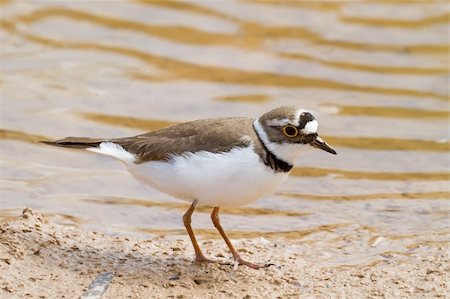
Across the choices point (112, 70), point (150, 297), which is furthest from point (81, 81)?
point (150, 297)

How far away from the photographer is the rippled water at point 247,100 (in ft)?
27.1

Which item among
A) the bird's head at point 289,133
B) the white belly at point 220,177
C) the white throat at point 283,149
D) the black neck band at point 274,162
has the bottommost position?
the white belly at point 220,177

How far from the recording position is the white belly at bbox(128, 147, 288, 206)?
6383 mm

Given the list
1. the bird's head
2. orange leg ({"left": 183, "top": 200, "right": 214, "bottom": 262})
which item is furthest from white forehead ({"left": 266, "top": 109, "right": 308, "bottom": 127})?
orange leg ({"left": 183, "top": 200, "right": 214, "bottom": 262})

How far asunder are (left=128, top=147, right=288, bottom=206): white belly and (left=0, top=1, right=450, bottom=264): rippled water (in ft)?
3.93

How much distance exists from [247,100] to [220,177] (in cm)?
464

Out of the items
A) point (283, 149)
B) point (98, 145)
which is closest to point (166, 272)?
point (98, 145)

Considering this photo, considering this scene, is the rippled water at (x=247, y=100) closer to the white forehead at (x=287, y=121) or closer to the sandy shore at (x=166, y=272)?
the sandy shore at (x=166, y=272)

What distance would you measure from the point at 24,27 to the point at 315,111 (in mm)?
4315

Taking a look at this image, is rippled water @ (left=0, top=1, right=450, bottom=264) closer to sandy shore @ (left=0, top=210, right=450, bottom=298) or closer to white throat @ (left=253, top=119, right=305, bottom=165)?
sandy shore @ (left=0, top=210, right=450, bottom=298)

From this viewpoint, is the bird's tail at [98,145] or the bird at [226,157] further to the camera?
the bird's tail at [98,145]

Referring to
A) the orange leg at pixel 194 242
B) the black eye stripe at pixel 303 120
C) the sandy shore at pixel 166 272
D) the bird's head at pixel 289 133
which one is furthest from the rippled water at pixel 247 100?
the black eye stripe at pixel 303 120

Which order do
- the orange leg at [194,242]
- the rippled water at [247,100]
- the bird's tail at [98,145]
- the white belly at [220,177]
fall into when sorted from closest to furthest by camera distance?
the white belly at [220,177]
the orange leg at [194,242]
the bird's tail at [98,145]
the rippled water at [247,100]

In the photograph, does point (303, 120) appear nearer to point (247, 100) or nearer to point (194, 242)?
point (194, 242)
